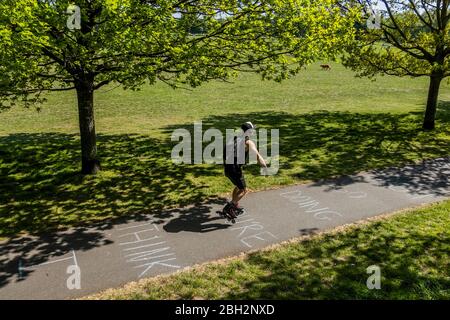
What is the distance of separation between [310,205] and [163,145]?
775cm

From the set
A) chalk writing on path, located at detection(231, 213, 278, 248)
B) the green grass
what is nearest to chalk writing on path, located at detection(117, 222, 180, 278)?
the green grass

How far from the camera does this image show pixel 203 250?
7617 mm

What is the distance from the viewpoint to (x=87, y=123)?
11.4 metres

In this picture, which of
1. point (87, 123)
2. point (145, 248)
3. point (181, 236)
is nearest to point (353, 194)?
point (181, 236)

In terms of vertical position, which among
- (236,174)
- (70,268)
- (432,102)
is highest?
(432,102)

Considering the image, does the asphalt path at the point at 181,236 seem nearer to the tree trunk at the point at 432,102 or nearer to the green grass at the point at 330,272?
the green grass at the point at 330,272

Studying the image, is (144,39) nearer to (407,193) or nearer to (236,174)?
(236,174)

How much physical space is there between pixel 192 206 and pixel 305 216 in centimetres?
286

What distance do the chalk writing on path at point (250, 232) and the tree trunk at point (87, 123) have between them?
551 cm

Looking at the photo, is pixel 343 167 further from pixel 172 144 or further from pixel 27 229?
pixel 27 229

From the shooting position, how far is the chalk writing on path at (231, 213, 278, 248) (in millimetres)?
8008

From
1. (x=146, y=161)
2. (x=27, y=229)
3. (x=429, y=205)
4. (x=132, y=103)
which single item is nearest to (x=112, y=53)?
(x=27, y=229)

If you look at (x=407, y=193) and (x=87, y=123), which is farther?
(x=87, y=123)

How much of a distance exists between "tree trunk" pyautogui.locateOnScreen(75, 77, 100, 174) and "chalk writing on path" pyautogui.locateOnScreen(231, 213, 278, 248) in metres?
5.51
